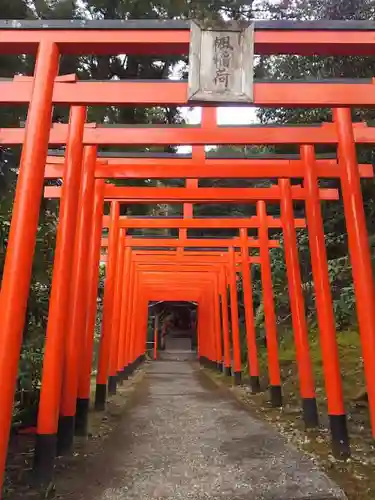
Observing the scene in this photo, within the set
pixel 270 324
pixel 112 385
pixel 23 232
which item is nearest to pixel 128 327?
pixel 112 385

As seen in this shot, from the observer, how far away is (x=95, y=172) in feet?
20.8

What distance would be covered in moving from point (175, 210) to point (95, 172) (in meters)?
11.8

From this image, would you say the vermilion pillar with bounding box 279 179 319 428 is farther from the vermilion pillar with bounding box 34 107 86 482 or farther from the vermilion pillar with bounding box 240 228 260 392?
the vermilion pillar with bounding box 34 107 86 482

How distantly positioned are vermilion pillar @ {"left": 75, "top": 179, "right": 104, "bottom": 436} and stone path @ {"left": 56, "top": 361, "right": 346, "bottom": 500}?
53 cm

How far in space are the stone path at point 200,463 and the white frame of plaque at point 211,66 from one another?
3.28 meters

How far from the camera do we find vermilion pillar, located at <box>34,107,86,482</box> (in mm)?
4043

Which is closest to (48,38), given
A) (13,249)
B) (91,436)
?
(13,249)

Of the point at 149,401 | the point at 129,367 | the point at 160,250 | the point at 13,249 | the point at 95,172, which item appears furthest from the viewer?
the point at 129,367

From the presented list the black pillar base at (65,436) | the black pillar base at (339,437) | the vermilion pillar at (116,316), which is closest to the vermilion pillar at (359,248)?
the black pillar base at (339,437)

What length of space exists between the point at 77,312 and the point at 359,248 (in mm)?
3294

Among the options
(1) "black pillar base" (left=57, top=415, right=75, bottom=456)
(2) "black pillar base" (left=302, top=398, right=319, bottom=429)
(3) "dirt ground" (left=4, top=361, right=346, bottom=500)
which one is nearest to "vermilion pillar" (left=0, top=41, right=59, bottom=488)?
(3) "dirt ground" (left=4, top=361, right=346, bottom=500)

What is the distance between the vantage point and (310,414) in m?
6.24

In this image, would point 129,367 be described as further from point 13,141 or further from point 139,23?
point 139,23

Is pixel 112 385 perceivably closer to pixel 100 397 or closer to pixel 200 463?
pixel 100 397
